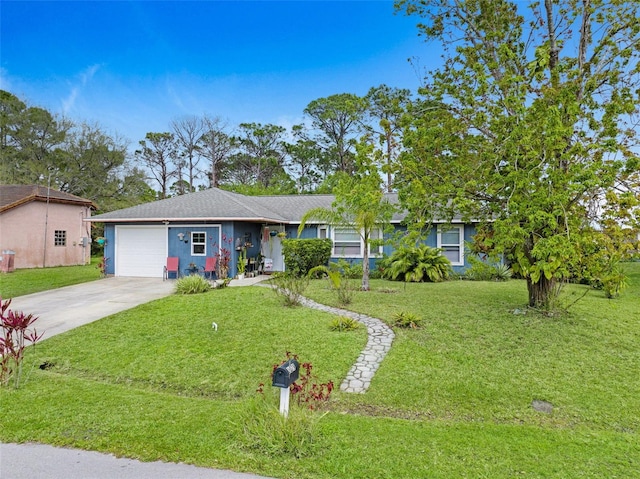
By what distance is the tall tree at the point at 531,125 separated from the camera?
6.25 m

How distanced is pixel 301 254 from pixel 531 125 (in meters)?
8.38

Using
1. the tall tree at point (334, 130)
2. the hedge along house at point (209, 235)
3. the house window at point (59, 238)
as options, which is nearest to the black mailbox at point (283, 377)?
the hedge along house at point (209, 235)

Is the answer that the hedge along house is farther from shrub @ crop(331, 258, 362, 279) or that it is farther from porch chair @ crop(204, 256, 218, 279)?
shrub @ crop(331, 258, 362, 279)

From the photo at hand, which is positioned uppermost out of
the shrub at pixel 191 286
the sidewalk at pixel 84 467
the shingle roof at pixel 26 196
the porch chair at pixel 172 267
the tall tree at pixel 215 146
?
the tall tree at pixel 215 146

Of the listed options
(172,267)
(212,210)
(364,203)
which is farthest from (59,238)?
(364,203)

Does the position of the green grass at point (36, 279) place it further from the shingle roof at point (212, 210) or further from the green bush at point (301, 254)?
the green bush at point (301, 254)

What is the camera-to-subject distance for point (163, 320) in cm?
739

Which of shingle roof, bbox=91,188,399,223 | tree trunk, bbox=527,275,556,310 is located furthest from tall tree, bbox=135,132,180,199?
tree trunk, bbox=527,275,556,310

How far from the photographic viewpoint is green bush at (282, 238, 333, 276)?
1317 centimetres

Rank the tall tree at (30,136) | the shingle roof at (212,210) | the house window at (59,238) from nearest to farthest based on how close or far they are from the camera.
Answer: the shingle roof at (212,210) → the house window at (59,238) → the tall tree at (30,136)

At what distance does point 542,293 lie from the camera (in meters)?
8.05

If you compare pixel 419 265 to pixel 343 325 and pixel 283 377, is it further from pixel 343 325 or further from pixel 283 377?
pixel 283 377

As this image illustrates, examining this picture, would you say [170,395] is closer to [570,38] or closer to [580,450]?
[580,450]

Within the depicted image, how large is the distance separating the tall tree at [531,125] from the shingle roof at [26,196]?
1721cm
